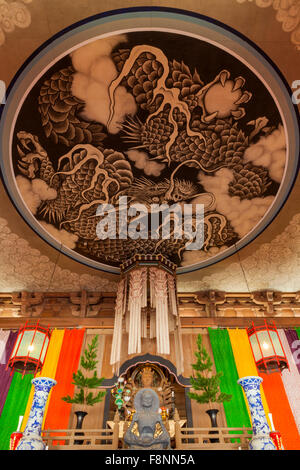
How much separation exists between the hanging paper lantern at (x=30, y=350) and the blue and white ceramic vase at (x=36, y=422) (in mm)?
646

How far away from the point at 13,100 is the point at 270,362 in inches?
172

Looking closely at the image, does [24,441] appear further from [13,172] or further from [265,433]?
[13,172]

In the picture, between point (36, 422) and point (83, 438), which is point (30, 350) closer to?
point (36, 422)

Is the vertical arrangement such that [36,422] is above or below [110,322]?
below

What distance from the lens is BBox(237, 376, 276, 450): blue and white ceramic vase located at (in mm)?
2982

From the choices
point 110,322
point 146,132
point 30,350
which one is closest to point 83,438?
point 30,350

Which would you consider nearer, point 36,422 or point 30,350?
point 36,422

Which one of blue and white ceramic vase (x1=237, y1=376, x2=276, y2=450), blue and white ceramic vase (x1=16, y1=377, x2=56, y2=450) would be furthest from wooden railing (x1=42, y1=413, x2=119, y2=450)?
blue and white ceramic vase (x1=237, y1=376, x2=276, y2=450)

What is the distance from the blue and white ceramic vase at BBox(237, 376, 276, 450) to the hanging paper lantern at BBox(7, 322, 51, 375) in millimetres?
2426

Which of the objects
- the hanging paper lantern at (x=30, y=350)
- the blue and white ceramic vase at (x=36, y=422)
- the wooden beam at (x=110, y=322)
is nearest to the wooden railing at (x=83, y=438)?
the blue and white ceramic vase at (x=36, y=422)

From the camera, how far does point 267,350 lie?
4023 mm

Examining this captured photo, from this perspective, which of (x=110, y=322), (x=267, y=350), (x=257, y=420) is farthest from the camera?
(x=110, y=322)

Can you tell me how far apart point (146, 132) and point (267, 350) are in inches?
121

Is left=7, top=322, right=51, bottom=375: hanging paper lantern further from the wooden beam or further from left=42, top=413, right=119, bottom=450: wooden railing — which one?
the wooden beam
